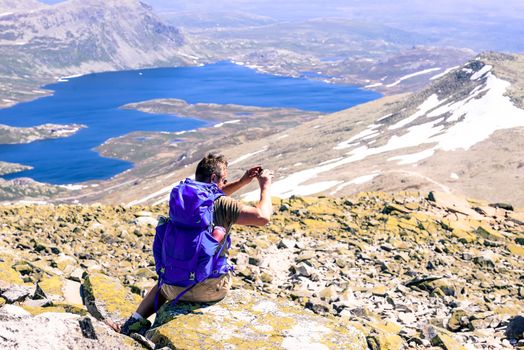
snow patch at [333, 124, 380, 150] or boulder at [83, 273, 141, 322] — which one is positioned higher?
boulder at [83, 273, 141, 322]

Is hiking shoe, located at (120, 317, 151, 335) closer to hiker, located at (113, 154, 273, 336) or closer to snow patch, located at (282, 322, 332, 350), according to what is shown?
hiker, located at (113, 154, 273, 336)

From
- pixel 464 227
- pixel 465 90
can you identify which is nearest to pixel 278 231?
pixel 464 227

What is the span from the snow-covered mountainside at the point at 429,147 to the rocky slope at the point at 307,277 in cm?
2926

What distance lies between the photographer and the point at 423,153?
3135 inches

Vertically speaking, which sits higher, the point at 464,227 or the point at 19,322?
the point at 19,322

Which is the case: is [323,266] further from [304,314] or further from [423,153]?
[423,153]

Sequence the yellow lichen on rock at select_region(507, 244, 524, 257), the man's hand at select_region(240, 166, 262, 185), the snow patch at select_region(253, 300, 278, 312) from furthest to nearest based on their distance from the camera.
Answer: the yellow lichen on rock at select_region(507, 244, 524, 257) < the man's hand at select_region(240, 166, 262, 185) < the snow patch at select_region(253, 300, 278, 312)

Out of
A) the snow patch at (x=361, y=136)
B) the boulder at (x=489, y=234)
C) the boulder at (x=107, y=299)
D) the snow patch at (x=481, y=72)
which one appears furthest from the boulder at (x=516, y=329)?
the snow patch at (x=481, y=72)

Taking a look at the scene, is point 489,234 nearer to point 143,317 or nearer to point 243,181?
point 243,181

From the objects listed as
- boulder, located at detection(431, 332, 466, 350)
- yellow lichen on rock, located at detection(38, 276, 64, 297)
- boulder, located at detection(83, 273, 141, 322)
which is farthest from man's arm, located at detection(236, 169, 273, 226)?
boulder, located at detection(431, 332, 466, 350)

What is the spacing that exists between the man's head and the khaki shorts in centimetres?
168

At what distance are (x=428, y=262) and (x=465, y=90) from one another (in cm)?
10094

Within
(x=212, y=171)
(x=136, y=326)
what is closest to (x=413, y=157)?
(x=212, y=171)

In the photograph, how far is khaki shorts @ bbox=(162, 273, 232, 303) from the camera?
9.14 metres
